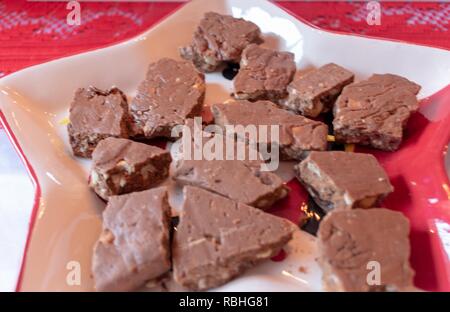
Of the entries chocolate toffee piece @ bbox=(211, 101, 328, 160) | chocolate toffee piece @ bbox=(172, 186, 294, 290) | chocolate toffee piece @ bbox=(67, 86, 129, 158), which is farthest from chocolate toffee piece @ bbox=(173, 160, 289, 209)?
chocolate toffee piece @ bbox=(67, 86, 129, 158)

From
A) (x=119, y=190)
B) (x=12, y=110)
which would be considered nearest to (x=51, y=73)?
(x=12, y=110)

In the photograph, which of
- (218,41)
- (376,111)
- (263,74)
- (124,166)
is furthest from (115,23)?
(376,111)

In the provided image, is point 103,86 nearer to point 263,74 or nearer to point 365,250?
point 263,74

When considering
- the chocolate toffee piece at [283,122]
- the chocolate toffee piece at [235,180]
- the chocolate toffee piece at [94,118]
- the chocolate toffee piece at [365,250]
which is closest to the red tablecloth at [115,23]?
the chocolate toffee piece at [94,118]

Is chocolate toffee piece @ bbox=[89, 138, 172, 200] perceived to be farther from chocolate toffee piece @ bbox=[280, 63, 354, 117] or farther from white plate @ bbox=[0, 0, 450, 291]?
chocolate toffee piece @ bbox=[280, 63, 354, 117]

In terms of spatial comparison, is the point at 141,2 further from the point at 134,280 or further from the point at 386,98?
the point at 134,280

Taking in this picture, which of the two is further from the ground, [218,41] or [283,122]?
[218,41]

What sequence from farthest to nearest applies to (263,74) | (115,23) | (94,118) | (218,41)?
(115,23) → (218,41) → (263,74) → (94,118)
